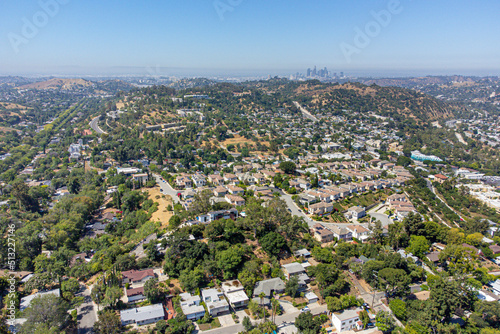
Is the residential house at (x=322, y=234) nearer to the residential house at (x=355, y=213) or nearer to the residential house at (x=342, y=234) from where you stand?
the residential house at (x=342, y=234)

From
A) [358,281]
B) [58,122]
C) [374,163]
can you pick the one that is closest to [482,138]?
[374,163]

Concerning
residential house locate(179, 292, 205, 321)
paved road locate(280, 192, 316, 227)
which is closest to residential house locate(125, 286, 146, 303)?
residential house locate(179, 292, 205, 321)

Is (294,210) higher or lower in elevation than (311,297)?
higher

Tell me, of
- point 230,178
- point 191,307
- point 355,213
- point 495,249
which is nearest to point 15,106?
point 230,178

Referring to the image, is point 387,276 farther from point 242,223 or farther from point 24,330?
point 24,330

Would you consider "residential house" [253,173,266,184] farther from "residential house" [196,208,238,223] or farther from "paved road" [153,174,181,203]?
"residential house" [196,208,238,223]

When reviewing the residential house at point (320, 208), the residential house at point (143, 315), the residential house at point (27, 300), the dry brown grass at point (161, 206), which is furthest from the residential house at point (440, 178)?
the residential house at point (27, 300)

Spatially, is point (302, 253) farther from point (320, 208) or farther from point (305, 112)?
point (305, 112)
